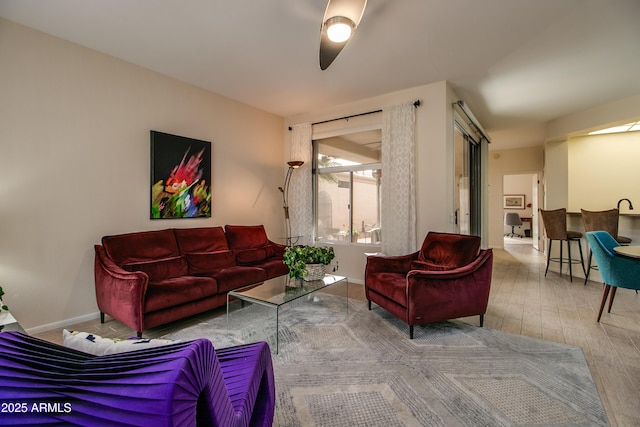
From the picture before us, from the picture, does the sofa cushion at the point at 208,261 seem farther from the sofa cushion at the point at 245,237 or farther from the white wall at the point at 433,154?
Result: the white wall at the point at 433,154

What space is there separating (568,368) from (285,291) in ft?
7.60

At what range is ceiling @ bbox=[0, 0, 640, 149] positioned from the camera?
2.53 meters

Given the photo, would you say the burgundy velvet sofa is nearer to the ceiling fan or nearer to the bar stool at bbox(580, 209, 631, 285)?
the ceiling fan

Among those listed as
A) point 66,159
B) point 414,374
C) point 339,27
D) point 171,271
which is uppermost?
point 339,27

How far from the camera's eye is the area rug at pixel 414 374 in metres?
1.72

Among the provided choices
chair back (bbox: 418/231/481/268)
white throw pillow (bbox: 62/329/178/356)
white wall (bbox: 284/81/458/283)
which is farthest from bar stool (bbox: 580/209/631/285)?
white throw pillow (bbox: 62/329/178/356)

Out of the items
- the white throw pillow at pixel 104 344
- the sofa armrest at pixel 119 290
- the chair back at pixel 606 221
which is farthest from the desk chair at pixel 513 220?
the white throw pillow at pixel 104 344

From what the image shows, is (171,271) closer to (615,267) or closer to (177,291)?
(177,291)

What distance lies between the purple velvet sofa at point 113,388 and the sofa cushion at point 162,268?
2.54m

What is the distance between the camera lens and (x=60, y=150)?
9.71 feet

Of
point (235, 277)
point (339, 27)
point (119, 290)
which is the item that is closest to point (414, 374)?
point (235, 277)

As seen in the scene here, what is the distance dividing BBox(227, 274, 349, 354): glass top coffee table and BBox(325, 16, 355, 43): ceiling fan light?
210 centimetres

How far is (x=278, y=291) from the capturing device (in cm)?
291

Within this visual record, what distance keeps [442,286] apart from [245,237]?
273 centimetres
